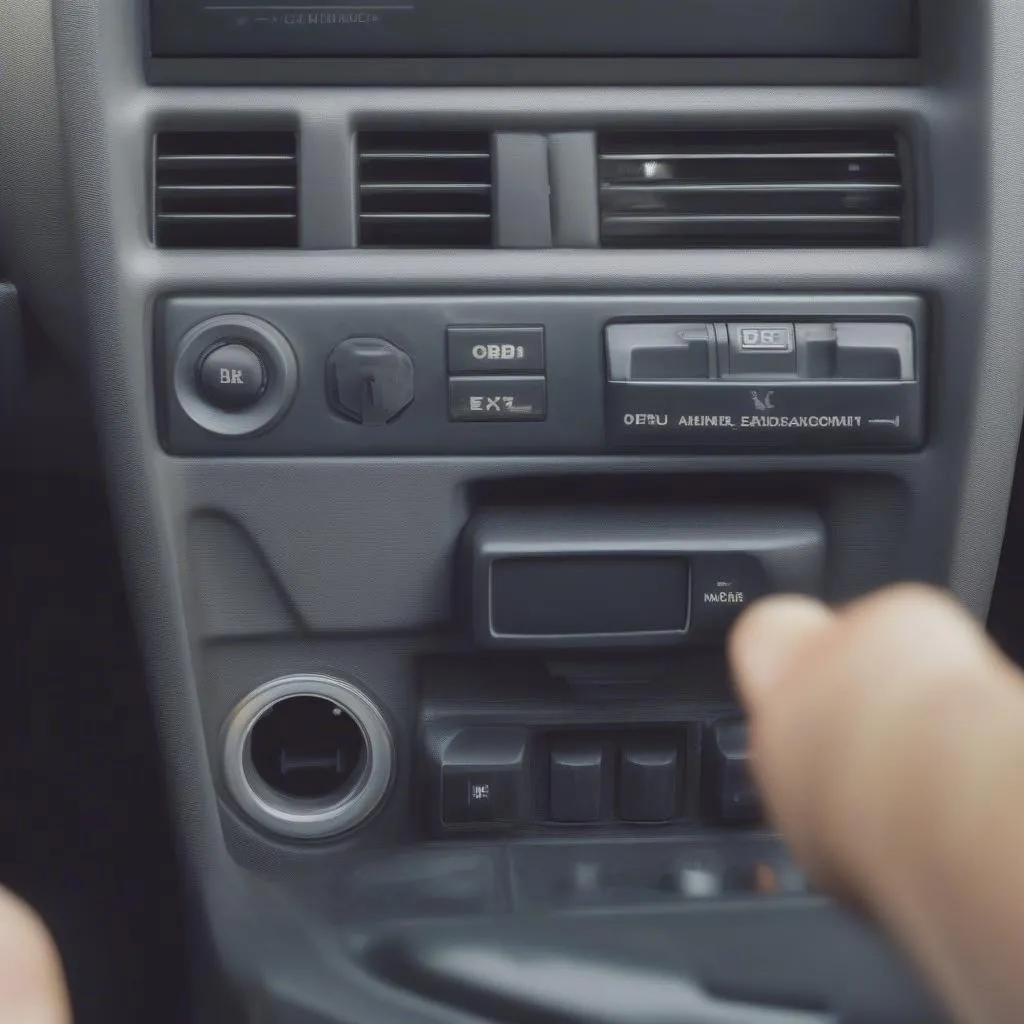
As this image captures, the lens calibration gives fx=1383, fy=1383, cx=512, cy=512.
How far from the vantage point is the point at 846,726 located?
0.32 meters

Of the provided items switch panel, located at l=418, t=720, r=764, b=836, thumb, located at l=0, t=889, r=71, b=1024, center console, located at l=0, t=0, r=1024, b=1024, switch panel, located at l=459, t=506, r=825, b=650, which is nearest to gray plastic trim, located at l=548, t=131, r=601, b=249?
center console, located at l=0, t=0, r=1024, b=1024

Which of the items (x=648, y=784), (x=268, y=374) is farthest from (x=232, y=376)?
(x=648, y=784)

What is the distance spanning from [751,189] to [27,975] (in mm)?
917

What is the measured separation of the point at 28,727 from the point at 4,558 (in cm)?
22

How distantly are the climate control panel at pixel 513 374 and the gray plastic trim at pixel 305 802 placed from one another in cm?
22

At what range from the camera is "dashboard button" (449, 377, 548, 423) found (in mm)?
1131

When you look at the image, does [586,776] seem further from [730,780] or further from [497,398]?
[497,398]

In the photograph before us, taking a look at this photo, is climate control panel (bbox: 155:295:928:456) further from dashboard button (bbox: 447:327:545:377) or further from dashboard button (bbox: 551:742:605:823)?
dashboard button (bbox: 551:742:605:823)

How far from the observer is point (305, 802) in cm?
123

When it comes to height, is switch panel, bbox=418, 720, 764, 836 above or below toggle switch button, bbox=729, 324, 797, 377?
below

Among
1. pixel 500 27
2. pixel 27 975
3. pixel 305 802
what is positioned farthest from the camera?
pixel 305 802

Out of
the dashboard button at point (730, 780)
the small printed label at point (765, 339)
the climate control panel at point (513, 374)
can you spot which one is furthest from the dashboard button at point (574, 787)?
the small printed label at point (765, 339)

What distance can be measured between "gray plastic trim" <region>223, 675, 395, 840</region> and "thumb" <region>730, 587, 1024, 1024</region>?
0.88m

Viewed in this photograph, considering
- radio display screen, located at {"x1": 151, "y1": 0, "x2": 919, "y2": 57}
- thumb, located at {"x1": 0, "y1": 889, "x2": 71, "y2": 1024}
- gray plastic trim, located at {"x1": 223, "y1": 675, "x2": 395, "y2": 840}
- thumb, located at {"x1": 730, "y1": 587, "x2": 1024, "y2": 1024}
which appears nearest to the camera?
thumb, located at {"x1": 730, "y1": 587, "x2": 1024, "y2": 1024}
